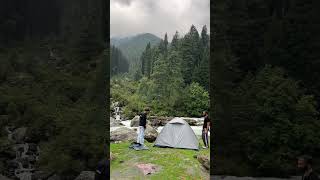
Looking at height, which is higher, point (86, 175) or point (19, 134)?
point (19, 134)

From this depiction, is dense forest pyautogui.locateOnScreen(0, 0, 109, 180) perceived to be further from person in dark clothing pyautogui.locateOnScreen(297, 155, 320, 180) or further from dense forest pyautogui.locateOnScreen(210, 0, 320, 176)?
person in dark clothing pyautogui.locateOnScreen(297, 155, 320, 180)

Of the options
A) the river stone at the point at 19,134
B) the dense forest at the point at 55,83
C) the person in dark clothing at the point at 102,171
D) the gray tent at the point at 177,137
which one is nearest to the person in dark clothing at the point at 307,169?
the person in dark clothing at the point at 102,171

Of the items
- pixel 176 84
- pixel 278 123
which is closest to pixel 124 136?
pixel 278 123

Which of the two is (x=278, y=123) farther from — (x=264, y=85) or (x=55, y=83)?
(x=55, y=83)

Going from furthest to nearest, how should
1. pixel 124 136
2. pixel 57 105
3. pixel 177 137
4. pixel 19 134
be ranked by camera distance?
pixel 124 136 → pixel 177 137 → pixel 57 105 → pixel 19 134

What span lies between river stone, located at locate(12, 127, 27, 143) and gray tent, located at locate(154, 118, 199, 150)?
3240 mm

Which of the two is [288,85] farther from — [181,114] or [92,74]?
[181,114]

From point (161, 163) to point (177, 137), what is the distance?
5.70 feet

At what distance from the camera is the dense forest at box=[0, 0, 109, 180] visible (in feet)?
31.3

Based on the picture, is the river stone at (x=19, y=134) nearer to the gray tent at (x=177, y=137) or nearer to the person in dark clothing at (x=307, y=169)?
the gray tent at (x=177, y=137)

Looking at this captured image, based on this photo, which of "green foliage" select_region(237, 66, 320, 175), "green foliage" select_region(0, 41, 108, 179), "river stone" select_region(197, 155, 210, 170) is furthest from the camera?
"green foliage" select_region(0, 41, 108, 179)

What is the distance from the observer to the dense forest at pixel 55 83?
9.55 meters

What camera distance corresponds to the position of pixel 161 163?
9.30 metres

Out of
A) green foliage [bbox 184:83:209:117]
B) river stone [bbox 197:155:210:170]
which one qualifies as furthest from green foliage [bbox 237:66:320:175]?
green foliage [bbox 184:83:209:117]
